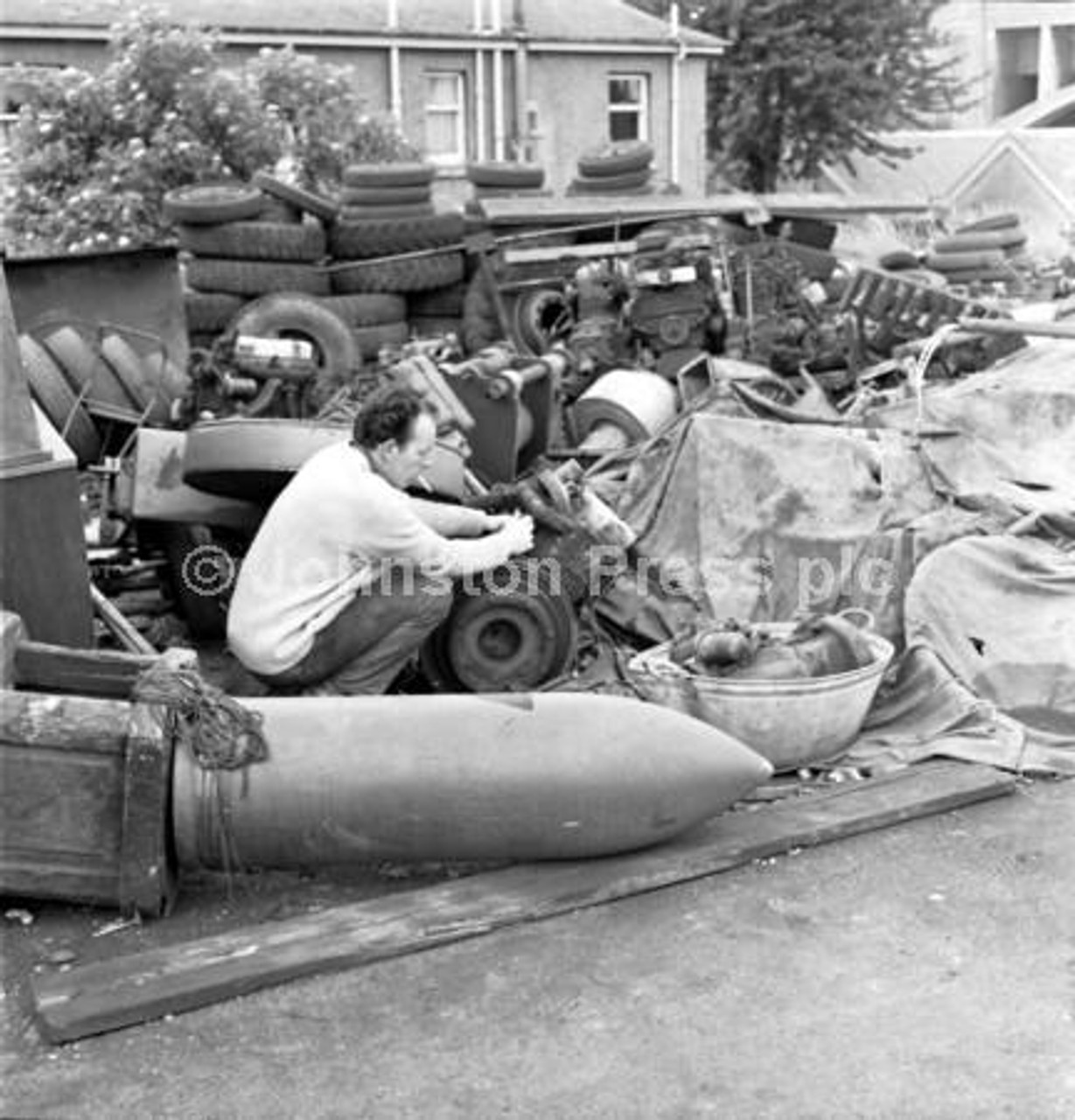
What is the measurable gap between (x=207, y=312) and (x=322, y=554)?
5.66 metres

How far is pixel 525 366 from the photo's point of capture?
7.66m

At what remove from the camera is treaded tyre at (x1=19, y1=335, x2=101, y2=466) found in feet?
24.9

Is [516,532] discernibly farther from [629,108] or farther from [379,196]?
[629,108]

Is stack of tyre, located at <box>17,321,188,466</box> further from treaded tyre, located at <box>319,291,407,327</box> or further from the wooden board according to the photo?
the wooden board

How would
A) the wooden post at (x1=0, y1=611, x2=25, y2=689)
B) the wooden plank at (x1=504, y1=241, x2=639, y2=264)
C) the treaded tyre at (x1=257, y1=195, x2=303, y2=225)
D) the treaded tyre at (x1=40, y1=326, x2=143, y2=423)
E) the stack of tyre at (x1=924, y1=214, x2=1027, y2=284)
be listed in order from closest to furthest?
1. the wooden post at (x1=0, y1=611, x2=25, y2=689)
2. the treaded tyre at (x1=40, y1=326, x2=143, y2=423)
3. the treaded tyre at (x1=257, y1=195, x2=303, y2=225)
4. the wooden plank at (x1=504, y1=241, x2=639, y2=264)
5. the stack of tyre at (x1=924, y1=214, x2=1027, y2=284)

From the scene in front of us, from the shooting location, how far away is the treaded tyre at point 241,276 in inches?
416

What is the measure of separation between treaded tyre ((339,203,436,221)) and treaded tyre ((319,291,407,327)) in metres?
0.61

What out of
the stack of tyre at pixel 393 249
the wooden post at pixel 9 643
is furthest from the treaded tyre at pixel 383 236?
the wooden post at pixel 9 643

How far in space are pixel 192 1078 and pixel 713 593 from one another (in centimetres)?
342

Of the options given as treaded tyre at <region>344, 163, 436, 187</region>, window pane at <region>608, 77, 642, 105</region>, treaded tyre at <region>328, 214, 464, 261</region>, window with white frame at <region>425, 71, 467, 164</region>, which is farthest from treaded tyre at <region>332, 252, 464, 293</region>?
window pane at <region>608, 77, 642, 105</region>

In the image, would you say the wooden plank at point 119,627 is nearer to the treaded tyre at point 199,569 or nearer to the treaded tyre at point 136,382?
the treaded tyre at point 199,569

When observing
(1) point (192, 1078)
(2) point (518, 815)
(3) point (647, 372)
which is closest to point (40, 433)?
Result: (2) point (518, 815)

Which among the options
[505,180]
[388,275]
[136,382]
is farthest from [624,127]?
[136,382]

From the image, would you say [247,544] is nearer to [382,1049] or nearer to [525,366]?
[525,366]
